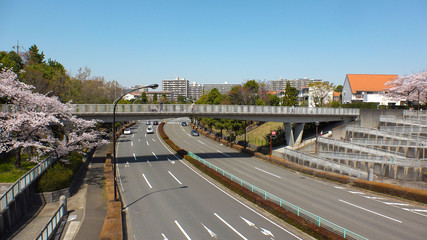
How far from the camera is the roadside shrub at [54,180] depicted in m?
22.9

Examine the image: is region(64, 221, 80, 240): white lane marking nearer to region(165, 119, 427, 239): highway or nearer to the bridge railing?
region(165, 119, 427, 239): highway

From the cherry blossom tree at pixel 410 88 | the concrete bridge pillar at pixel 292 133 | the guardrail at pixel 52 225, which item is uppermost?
the cherry blossom tree at pixel 410 88

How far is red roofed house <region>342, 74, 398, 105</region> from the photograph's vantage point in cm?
7150

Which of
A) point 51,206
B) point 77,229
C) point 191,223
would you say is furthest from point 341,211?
point 51,206

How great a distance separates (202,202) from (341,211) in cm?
1148

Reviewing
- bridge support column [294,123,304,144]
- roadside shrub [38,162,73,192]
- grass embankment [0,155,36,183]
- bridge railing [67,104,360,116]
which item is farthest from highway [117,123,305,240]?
bridge support column [294,123,304,144]

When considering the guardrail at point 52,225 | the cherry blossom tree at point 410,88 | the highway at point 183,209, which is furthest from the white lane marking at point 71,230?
the cherry blossom tree at point 410,88

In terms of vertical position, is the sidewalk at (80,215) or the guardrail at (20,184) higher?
the guardrail at (20,184)

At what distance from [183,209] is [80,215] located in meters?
7.85

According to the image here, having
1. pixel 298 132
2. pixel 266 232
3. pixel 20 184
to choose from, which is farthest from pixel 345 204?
pixel 20 184

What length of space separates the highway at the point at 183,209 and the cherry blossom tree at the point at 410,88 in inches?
1961

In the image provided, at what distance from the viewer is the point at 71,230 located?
17094 millimetres

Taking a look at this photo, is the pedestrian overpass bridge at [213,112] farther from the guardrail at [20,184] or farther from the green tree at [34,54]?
the green tree at [34,54]

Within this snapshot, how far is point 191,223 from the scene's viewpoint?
18.2 m
